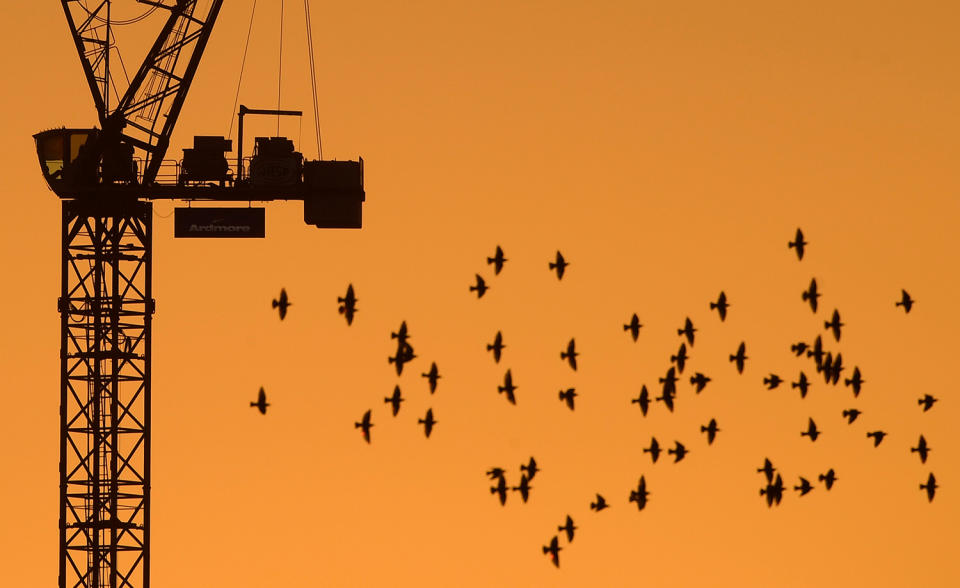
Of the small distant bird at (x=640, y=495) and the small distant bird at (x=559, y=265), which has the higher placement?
the small distant bird at (x=559, y=265)

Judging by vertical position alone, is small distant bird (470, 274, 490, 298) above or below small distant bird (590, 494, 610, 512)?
above

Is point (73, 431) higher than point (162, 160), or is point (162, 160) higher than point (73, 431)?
point (162, 160)

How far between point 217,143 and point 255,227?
5623 millimetres

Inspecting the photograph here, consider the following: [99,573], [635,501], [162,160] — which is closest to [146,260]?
[162,160]

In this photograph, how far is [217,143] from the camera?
14462 cm

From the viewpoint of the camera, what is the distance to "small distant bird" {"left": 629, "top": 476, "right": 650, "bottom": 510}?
5074 inches

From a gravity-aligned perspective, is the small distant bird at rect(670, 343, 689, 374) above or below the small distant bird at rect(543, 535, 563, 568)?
above

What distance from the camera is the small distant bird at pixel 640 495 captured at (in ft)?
423

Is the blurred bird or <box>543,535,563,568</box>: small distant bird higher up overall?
the blurred bird

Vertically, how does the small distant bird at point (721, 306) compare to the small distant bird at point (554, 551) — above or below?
above

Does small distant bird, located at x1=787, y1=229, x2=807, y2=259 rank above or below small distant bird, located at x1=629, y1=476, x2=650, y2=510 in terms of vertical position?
above

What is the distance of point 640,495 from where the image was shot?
128875 millimetres

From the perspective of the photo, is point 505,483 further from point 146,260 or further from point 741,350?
point 146,260

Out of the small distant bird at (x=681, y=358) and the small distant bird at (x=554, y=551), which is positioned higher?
the small distant bird at (x=681, y=358)
